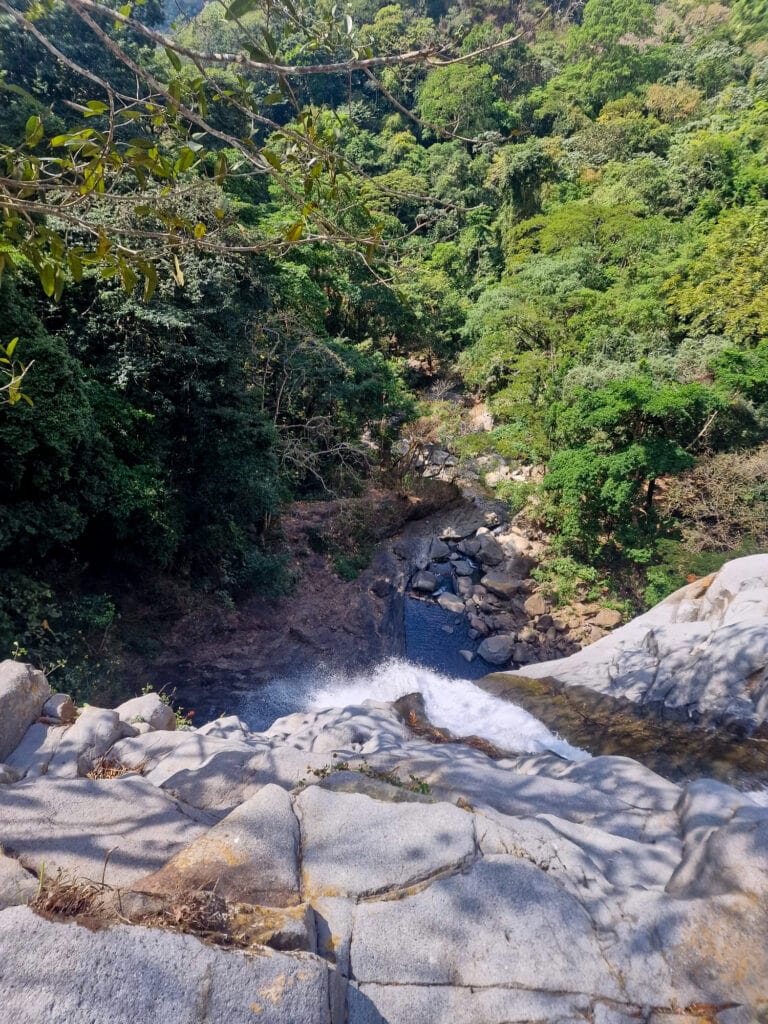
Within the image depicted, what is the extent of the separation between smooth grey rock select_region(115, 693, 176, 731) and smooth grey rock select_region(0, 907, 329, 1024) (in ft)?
14.5

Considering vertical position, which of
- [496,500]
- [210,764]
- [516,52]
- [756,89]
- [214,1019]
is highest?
[516,52]

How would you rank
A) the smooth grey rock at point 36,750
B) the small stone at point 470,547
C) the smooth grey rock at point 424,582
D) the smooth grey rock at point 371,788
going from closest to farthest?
1. the smooth grey rock at point 371,788
2. the smooth grey rock at point 36,750
3. the smooth grey rock at point 424,582
4. the small stone at point 470,547

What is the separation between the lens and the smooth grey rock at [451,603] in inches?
515

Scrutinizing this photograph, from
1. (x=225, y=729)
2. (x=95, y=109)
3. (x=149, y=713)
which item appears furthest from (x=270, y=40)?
(x=225, y=729)

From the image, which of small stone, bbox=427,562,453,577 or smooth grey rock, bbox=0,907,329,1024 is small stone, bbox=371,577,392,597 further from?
smooth grey rock, bbox=0,907,329,1024

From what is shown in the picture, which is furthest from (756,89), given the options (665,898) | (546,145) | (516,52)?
(665,898)

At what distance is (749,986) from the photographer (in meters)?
2.93

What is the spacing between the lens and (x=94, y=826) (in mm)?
3695

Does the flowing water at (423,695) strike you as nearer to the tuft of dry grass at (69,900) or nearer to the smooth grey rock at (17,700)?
the smooth grey rock at (17,700)

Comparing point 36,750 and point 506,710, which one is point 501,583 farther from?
point 36,750

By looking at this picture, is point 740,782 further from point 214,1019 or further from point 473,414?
point 473,414

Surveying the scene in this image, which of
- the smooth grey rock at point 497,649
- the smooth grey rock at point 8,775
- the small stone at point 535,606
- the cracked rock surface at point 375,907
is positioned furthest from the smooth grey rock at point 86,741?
the small stone at point 535,606

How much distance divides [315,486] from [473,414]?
24.7 ft

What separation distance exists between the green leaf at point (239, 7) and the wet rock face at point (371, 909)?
A: 11.6 ft
